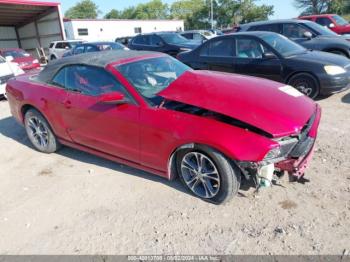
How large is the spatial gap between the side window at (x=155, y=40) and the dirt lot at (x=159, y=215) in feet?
28.7

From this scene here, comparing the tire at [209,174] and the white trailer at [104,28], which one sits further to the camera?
the white trailer at [104,28]

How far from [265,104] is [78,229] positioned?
2227mm

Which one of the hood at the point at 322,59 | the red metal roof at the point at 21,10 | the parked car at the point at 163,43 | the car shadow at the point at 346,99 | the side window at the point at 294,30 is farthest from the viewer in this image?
the red metal roof at the point at 21,10

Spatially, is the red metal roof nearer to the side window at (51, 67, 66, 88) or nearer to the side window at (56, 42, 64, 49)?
the side window at (56, 42, 64, 49)

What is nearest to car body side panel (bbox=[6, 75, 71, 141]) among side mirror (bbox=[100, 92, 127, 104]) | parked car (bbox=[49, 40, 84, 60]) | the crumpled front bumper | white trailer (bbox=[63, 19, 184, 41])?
side mirror (bbox=[100, 92, 127, 104])

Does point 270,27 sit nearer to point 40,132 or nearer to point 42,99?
point 42,99

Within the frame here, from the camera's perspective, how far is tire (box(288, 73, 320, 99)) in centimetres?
600

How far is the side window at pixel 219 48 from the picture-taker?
6.93 metres

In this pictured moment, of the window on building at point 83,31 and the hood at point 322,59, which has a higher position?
the hood at point 322,59

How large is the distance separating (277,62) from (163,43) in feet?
21.2

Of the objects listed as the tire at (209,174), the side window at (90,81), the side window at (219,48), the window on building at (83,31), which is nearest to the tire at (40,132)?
the side window at (90,81)

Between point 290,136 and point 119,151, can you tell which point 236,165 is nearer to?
point 290,136

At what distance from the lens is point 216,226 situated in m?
2.87

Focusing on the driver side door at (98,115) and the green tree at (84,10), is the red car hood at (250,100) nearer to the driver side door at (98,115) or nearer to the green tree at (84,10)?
the driver side door at (98,115)
